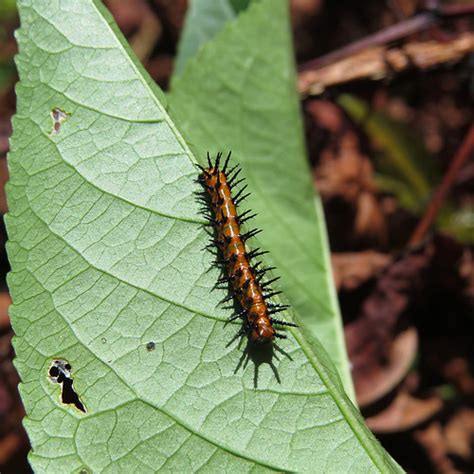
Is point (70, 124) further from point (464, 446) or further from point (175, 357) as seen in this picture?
point (464, 446)

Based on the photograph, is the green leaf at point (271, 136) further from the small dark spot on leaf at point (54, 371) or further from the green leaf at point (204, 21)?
the small dark spot on leaf at point (54, 371)

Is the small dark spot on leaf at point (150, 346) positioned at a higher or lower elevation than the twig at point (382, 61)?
lower

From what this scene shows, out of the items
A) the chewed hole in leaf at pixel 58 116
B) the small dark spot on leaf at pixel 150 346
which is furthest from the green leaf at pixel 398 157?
the small dark spot on leaf at pixel 150 346

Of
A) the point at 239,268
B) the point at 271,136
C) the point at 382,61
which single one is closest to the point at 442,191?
the point at 382,61

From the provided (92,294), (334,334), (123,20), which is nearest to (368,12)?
(123,20)

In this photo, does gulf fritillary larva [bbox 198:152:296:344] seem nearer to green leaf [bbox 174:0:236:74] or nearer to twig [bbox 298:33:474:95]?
green leaf [bbox 174:0:236:74]

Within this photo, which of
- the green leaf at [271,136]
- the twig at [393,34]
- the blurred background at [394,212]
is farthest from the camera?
the twig at [393,34]

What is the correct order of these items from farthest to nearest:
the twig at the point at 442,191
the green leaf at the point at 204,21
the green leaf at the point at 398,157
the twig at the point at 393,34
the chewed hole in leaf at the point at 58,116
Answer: the green leaf at the point at 398,157, the twig at the point at 393,34, the twig at the point at 442,191, the green leaf at the point at 204,21, the chewed hole in leaf at the point at 58,116

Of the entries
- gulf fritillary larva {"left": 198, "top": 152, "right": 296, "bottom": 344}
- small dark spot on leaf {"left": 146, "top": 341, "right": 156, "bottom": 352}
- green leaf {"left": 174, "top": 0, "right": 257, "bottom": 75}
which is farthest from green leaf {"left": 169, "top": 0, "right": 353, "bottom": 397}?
small dark spot on leaf {"left": 146, "top": 341, "right": 156, "bottom": 352}
